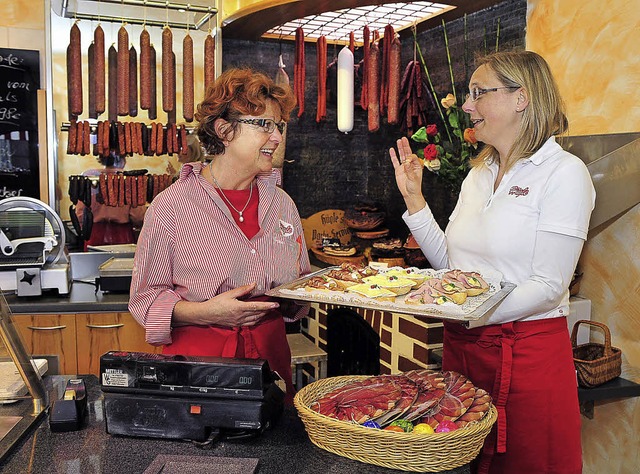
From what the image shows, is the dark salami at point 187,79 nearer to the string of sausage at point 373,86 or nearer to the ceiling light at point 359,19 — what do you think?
→ the ceiling light at point 359,19

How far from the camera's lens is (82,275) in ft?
14.6

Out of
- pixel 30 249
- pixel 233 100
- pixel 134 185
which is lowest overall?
pixel 30 249

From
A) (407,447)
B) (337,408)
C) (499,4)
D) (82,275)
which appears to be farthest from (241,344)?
(499,4)

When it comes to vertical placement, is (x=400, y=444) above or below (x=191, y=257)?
below

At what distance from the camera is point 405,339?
400 cm

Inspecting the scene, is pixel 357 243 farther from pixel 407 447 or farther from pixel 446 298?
pixel 407 447

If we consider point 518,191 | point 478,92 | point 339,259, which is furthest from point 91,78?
point 518,191

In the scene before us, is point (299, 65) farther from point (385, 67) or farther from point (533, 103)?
point (533, 103)

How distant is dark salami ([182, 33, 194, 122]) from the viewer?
4.37 metres

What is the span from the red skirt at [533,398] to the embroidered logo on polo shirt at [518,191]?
473 mm

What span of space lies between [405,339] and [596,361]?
117 centimetres

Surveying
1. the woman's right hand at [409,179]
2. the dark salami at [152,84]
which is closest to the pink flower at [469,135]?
the woman's right hand at [409,179]

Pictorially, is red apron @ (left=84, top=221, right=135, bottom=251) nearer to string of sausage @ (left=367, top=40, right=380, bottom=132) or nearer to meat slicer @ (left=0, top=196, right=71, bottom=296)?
meat slicer @ (left=0, top=196, right=71, bottom=296)

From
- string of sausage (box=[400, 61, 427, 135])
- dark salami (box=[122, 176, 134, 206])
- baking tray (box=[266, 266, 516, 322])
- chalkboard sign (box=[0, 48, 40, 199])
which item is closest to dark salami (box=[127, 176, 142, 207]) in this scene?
dark salami (box=[122, 176, 134, 206])
